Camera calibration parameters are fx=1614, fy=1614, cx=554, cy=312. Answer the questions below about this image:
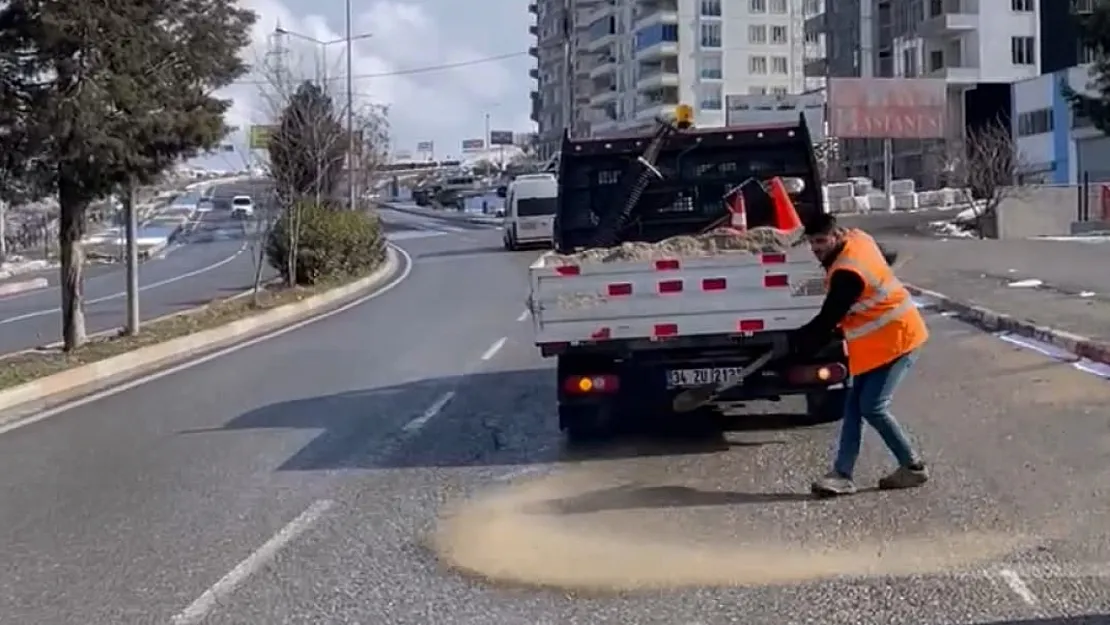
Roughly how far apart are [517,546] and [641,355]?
3.02 m

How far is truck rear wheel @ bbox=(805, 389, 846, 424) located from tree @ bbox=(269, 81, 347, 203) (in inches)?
865

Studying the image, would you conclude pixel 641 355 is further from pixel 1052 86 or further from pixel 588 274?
pixel 1052 86

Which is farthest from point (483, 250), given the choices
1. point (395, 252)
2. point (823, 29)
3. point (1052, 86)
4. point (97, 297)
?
point (823, 29)

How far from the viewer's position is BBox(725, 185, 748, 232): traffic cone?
12.7 m

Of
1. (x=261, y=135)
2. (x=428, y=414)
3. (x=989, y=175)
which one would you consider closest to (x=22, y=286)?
(x=261, y=135)

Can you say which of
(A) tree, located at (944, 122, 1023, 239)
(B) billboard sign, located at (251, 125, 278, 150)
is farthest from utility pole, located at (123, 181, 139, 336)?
(A) tree, located at (944, 122, 1023, 239)

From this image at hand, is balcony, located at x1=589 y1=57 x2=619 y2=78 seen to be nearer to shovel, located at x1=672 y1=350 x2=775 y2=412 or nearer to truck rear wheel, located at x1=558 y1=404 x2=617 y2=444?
truck rear wheel, located at x1=558 y1=404 x2=617 y2=444

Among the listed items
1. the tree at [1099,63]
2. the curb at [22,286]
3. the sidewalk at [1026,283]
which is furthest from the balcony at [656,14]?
the tree at [1099,63]

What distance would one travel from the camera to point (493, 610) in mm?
7219

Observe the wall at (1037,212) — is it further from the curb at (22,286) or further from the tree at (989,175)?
the curb at (22,286)

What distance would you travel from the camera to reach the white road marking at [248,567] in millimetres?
7277

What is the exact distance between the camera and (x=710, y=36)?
114 m

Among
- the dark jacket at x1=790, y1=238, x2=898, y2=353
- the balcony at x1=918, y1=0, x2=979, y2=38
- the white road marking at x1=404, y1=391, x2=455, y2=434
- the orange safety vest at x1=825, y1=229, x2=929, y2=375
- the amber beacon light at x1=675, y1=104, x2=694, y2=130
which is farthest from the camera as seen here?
the balcony at x1=918, y1=0, x2=979, y2=38

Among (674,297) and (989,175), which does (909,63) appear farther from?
(674,297)
